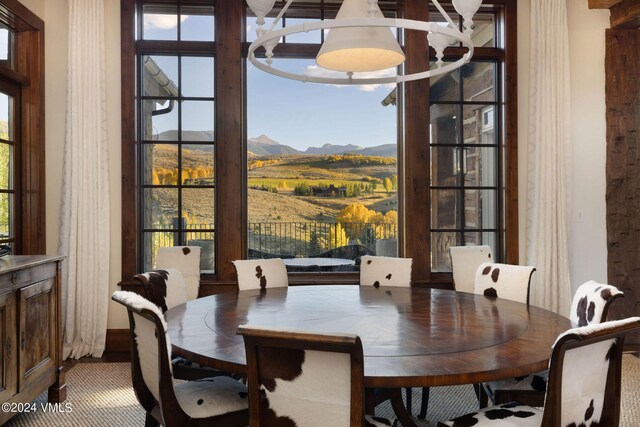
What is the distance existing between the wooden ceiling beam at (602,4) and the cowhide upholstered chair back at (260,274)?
11.5 ft

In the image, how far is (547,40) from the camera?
14.4 ft

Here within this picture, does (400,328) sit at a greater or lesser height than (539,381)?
greater

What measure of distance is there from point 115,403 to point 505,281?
8.42 feet

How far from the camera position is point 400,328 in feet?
7.04

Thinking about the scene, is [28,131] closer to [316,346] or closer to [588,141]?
[316,346]

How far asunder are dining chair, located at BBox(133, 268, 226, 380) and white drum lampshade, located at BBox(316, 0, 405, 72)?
1.41 m

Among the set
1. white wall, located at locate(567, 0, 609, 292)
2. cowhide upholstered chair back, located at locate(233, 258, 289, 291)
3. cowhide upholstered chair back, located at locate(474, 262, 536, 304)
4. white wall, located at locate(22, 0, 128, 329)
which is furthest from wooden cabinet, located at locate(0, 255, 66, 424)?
white wall, located at locate(567, 0, 609, 292)

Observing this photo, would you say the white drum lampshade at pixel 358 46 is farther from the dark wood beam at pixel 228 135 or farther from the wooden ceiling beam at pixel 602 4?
the wooden ceiling beam at pixel 602 4

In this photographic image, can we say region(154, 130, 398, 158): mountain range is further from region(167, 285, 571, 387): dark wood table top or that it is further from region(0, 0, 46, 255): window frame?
region(167, 285, 571, 387): dark wood table top

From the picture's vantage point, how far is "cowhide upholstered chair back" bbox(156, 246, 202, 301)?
3.59m

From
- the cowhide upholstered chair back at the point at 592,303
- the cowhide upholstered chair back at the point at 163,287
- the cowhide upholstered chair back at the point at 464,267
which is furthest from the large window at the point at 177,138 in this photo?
the cowhide upholstered chair back at the point at 592,303

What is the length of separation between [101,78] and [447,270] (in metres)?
3.40

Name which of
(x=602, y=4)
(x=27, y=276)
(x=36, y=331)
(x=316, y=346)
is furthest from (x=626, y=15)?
(x=36, y=331)

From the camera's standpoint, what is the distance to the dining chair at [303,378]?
1425mm
